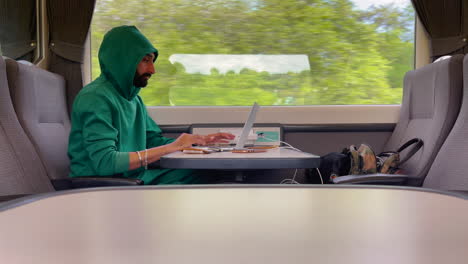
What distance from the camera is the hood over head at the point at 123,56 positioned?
2430 mm

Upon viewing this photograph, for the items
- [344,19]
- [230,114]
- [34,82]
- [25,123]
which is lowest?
[230,114]

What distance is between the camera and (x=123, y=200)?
0.63m

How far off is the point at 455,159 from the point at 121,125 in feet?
5.74

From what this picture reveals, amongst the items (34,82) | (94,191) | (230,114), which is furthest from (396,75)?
(94,191)

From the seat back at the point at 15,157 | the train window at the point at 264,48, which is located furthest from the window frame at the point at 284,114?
the seat back at the point at 15,157

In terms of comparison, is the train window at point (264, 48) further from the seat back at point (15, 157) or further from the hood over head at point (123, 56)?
the seat back at point (15, 157)

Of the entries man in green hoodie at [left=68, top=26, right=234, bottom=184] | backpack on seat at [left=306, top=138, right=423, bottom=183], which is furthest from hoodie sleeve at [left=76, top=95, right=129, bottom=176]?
backpack on seat at [left=306, top=138, right=423, bottom=183]

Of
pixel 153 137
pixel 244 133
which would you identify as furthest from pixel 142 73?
pixel 244 133

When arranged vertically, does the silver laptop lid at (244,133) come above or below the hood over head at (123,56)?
below

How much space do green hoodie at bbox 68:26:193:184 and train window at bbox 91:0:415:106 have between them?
20.8 inches

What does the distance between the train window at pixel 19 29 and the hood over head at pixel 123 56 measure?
0.78 m

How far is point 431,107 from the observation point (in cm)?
242

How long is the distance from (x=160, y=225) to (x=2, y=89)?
1.76 metres

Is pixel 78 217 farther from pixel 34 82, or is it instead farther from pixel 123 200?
pixel 34 82
